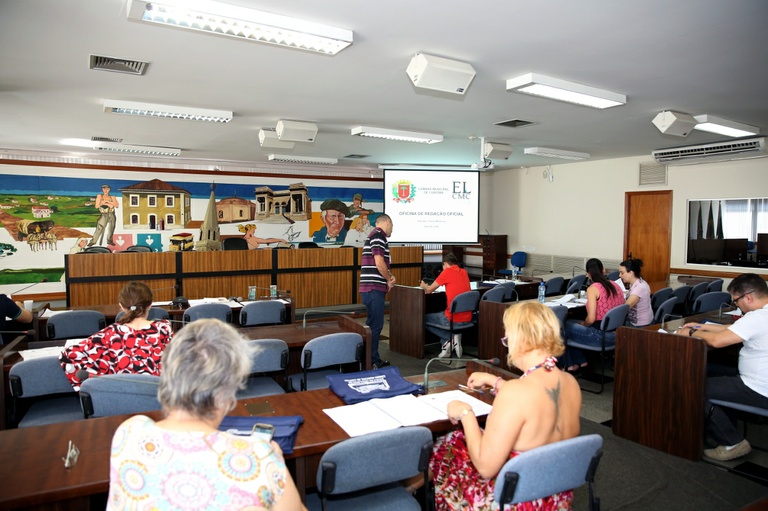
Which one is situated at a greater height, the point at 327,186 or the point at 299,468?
the point at 327,186

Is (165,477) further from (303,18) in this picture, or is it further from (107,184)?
(107,184)

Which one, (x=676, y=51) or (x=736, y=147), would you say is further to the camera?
(x=736, y=147)

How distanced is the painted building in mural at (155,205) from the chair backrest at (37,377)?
7.52 m

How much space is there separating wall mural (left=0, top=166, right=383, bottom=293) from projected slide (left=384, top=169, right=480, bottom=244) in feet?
8.93

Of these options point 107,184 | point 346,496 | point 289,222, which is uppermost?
point 107,184

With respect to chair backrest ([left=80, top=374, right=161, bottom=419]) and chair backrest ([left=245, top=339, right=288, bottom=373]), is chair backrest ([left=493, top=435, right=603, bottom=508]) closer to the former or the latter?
chair backrest ([left=80, top=374, right=161, bottom=419])

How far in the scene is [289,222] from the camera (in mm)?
11000

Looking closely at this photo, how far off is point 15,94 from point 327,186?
6.95 m

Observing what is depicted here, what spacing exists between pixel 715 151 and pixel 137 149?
8.93 meters

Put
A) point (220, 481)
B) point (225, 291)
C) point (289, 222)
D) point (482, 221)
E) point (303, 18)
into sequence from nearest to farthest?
point (220, 481) < point (303, 18) < point (225, 291) < point (289, 222) < point (482, 221)

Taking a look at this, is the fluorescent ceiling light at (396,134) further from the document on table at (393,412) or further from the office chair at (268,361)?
the document on table at (393,412)

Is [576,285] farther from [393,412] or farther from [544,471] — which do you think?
[544,471]

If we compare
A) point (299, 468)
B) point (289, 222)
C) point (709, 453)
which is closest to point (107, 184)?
point (289, 222)

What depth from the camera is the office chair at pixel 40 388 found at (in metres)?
2.68
